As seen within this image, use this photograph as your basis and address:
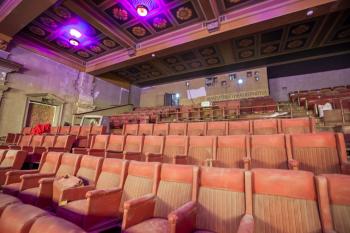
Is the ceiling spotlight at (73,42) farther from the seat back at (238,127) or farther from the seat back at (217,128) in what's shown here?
the seat back at (238,127)

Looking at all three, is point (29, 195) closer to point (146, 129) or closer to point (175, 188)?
point (175, 188)

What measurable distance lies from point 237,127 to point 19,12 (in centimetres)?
208

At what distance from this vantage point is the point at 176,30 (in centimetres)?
206

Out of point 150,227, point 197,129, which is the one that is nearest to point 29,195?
point 150,227

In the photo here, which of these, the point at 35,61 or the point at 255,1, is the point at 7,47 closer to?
the point at 35,61

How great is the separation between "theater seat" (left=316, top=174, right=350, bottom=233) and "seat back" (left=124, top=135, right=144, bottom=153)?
35.2 inches

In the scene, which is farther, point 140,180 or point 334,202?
point 140,180

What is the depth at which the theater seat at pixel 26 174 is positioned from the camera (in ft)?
2.45

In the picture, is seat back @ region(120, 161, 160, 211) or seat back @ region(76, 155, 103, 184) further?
seat back @ region(76, 155, 103, 184)

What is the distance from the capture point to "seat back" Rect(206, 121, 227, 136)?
120cm

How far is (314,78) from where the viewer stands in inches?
112

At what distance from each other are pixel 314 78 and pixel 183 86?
211 cm

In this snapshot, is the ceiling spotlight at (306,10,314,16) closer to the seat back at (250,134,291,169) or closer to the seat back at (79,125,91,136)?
the seat back at (250,134,291,169)

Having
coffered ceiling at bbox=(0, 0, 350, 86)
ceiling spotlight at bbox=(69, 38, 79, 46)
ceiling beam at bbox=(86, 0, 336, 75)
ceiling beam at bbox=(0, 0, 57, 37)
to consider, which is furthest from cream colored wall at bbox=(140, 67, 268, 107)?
ceiling beam at bbox=(0, 0, 57, 37)
